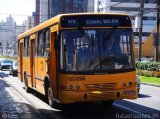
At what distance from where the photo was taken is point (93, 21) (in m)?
12.6

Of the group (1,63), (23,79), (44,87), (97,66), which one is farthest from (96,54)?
(1,63)

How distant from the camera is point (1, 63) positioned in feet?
185

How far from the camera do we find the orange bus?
12.1m

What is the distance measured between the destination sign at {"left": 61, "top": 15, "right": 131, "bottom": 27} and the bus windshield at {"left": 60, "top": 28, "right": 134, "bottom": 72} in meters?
0.18

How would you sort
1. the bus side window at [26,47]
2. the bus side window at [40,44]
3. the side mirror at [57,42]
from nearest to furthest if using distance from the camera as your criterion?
1. the side mirror at [57,42]
2. the bus side window at [40,44]
3. the bus side window at [26,47]

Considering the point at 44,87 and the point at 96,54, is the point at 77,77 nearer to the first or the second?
the point at 96,54

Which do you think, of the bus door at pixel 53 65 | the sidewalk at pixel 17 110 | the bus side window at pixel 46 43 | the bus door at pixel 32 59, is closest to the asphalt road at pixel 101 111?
the sidewalk at pixel 17 110

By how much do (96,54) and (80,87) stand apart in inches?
42.3

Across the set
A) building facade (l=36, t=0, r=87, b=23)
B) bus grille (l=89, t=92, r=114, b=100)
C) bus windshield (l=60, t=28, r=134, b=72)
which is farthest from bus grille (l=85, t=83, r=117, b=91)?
building facade (l=36, t=0, r=87, b=23)

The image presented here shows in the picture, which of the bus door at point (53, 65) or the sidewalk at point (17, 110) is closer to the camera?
the sidewalk at point (17, 110)

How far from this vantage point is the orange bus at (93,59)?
12.1 m

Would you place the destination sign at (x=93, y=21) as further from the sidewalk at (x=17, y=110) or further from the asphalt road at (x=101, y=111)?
the sidewalk at (x=17, y=110)

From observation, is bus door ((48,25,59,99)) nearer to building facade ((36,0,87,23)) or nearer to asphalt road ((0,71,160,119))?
asphalt road ((0,71,160,119))

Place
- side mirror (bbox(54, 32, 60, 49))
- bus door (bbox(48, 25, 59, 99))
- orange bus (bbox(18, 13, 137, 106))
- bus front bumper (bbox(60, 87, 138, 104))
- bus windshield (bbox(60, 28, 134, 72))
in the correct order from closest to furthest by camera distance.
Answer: bus front bumper (bbox(60, 87, 138, 104)), orange bus (bbox(18, 13, 137, 106)), bus windshield (bbox(60, 28, 134, 72)), side mirror (bbox(54, 32, 60, 49)), bus door (bbox(48, 25, 59, 99))
